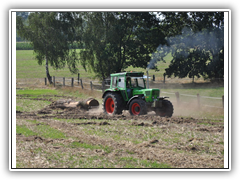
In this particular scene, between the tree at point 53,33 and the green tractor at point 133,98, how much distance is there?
19.7 meters

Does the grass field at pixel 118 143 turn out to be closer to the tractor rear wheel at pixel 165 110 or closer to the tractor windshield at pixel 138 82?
the tractor rear wheel at pixel 165 110

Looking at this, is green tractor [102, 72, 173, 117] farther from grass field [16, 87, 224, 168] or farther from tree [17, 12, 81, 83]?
tree [17, 12, 81, 83]

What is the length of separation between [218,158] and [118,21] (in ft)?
83.8

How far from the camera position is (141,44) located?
1236 inches

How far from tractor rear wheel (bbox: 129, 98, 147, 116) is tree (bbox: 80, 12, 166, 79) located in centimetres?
1737

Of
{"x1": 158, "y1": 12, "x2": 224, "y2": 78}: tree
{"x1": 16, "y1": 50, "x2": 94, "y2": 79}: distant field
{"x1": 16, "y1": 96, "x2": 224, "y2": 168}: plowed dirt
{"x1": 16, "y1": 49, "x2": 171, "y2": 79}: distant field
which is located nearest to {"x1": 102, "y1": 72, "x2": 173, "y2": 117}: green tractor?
{"x1": 16, "y1": 96, "x2": 224, "y2": 168}: plowed dirt

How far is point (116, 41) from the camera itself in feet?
101

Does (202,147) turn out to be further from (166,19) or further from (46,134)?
(166,19)

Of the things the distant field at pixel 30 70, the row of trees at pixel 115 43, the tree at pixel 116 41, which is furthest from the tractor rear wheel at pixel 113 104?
the distant field at pixel 30 70

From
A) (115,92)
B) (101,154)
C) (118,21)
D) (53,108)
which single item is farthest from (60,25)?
Result: (101,154)

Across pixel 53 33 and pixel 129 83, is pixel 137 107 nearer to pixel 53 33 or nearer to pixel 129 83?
pixel 129 83

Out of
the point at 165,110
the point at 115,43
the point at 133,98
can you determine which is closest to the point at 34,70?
the point at 115,43

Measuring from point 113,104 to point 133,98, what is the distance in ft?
4.87

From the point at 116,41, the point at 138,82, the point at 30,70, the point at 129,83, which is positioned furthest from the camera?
the point at 30,70
